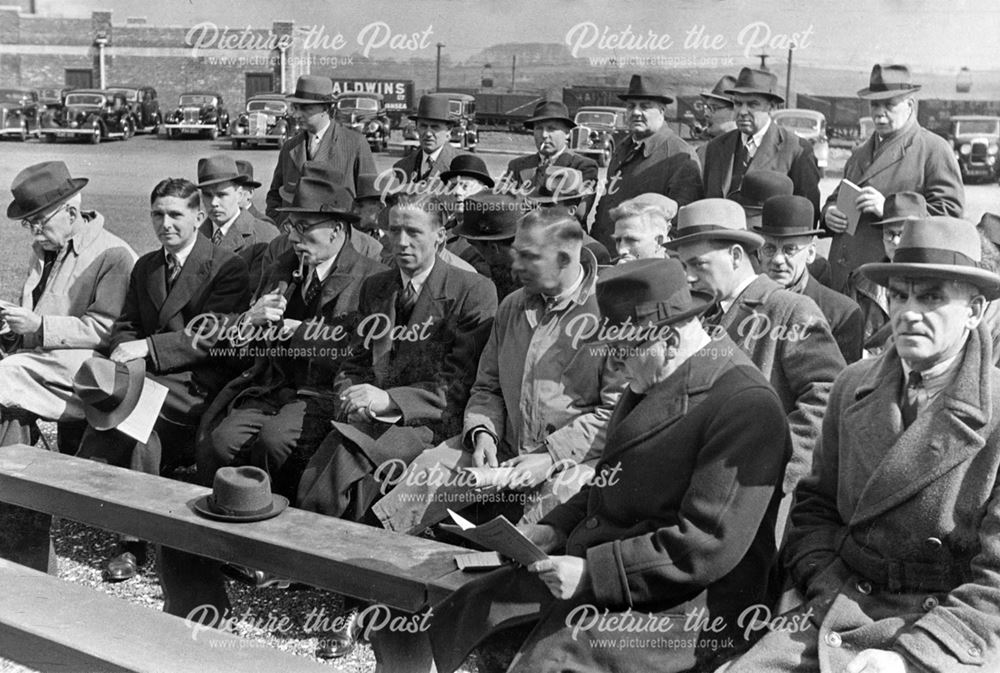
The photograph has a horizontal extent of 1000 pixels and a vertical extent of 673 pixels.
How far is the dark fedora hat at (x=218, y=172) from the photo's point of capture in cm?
769

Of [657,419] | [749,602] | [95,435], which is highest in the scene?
[657,419]

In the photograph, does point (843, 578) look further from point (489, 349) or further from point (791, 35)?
point (791, 35)

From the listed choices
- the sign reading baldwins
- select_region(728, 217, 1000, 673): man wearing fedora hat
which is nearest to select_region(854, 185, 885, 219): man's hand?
select_region(728, 217, 1000, 673): man wearing fedora hat

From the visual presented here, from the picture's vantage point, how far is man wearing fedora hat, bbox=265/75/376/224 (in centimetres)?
852

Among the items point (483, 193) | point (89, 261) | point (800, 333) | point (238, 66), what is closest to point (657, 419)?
point (800, 333)

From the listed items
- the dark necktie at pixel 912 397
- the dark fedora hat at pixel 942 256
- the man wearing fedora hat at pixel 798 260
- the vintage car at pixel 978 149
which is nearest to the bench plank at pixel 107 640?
the dark necktie at pixel 912 397

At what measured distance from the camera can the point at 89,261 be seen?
661 centimetres

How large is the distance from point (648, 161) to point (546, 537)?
13.9 feet

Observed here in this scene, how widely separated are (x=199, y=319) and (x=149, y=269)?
0.46m

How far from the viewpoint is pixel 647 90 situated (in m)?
7.46

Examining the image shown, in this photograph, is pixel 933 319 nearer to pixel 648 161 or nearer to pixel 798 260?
pixel 798 260

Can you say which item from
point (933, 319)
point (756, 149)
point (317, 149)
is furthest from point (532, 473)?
point (317, 149)

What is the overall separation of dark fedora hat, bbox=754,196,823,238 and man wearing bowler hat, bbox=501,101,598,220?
2.67 metres

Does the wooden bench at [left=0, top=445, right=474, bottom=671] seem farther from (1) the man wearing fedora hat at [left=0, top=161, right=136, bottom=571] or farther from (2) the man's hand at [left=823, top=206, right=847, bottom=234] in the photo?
(2) the man's hand at [left=823, top=206, right=847, bottom=234]
